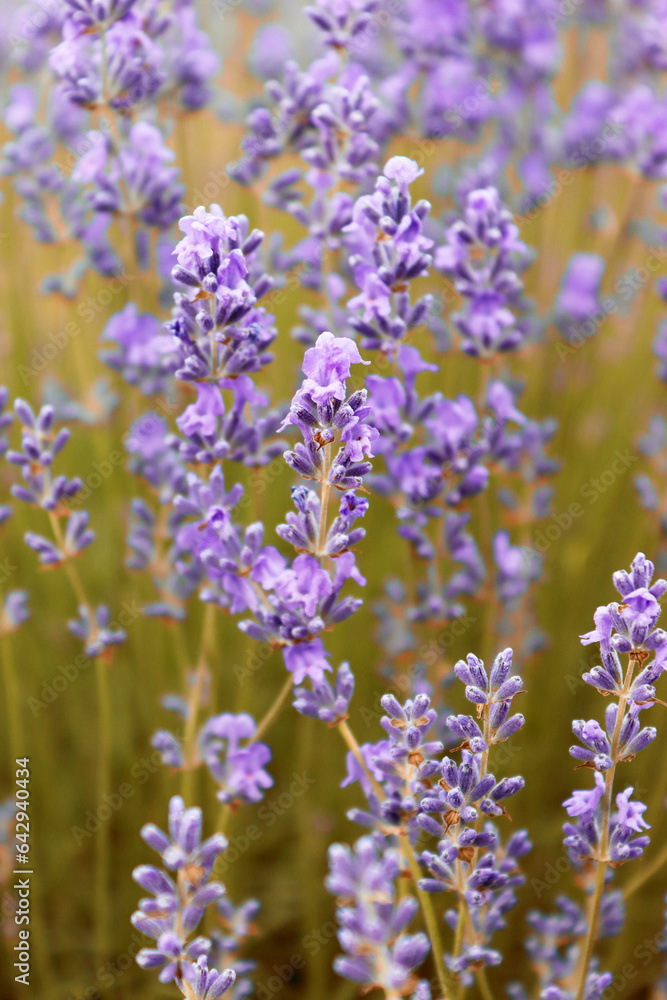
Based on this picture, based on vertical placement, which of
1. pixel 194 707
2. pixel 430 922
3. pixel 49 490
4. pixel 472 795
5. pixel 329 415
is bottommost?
pixel 430 922

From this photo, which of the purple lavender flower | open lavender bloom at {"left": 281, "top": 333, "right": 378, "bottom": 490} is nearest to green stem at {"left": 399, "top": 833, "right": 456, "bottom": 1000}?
the purple lavender flower

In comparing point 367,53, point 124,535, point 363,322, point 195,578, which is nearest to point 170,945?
point 195,578

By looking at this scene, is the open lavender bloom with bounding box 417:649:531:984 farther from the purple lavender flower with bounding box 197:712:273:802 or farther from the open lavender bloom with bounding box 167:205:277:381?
the open lavender bloom with bounding box 167:205:277:381

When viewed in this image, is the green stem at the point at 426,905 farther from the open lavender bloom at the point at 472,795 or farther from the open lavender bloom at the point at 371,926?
the open lavender bloom at the point at 371,926

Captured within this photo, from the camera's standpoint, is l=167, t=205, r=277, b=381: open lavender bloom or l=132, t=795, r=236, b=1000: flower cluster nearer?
l=132, t=795, r=236, b=1000: flower cluster

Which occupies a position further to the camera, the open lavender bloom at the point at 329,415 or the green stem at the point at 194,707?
the green stem at the point at 194,707

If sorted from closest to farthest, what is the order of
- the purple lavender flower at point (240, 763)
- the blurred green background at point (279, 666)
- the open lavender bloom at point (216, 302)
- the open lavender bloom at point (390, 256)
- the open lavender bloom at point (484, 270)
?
the open lavender bloom at point (216, 302), the open lavender bloom at point (390, 256), the purple lavender flower at point (240, 763), the open lavender bloom at point (484, 270), the blurred green background at point (279, 666)

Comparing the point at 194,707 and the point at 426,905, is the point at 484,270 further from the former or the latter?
the point at 426,905

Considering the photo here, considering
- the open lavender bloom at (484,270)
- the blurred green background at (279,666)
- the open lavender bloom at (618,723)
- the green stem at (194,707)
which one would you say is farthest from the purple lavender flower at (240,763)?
the open lavender bloom at (484,270)

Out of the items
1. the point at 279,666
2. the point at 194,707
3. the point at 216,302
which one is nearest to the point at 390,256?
the point at 216,302
